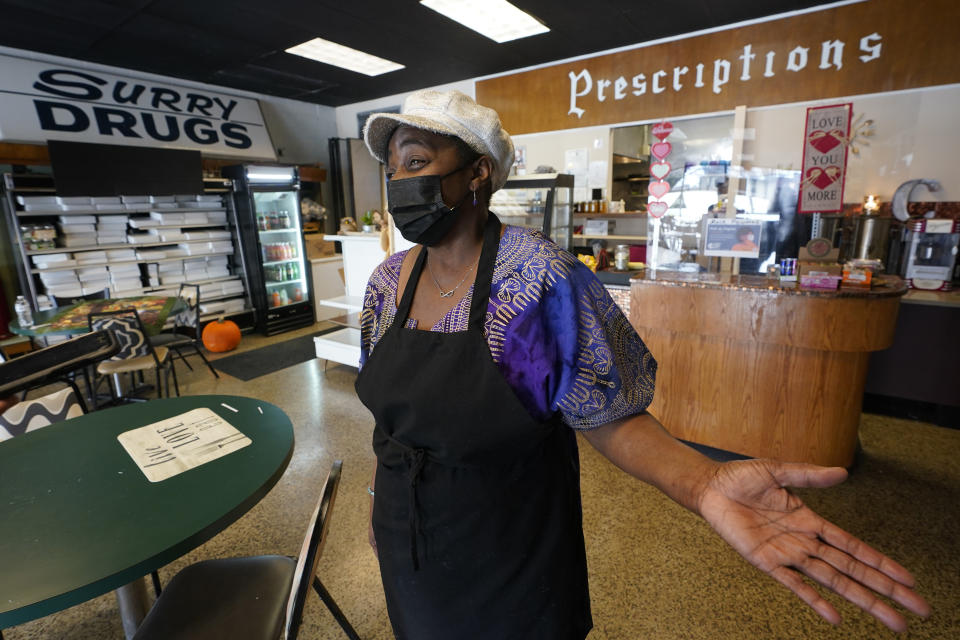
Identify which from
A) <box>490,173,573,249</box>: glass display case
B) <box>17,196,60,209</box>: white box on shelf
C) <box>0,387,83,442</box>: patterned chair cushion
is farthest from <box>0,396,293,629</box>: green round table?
<box>17,196,60,209</box>: white box on shelf

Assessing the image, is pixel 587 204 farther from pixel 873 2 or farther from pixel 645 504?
pixel 645 504

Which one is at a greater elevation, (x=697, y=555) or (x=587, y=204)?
(x=587, y=204)

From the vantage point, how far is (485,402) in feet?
2.95

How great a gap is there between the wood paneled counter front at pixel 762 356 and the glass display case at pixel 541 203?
1005 millimetres

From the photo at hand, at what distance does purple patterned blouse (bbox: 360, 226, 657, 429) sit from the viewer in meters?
0.91

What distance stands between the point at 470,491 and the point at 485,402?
0.67ft

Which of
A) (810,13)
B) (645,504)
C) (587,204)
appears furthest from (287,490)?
(810,13)

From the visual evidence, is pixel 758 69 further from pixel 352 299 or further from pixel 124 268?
pixel 124 268

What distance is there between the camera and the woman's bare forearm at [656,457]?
776 millimetres

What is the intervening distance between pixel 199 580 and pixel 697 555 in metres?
2.06

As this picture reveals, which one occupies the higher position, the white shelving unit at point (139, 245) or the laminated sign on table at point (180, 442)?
the white shelving unit at point (139, 245)

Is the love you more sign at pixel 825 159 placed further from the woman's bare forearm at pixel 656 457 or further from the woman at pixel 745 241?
the woman's bare forearm at pixel 656 457

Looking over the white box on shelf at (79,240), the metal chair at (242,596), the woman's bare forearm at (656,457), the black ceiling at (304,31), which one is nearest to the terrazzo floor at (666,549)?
the metal chair at (242,596)

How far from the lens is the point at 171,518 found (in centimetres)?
125
